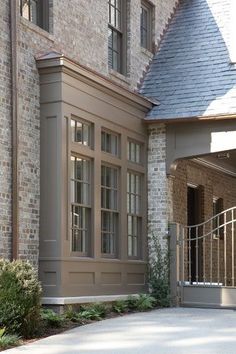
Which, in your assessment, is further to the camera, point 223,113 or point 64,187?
point 223,113

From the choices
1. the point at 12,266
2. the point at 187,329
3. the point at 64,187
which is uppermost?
the point at 64,187

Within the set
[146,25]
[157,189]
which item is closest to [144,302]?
[157,189]

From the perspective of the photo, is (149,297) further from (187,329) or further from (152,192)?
(187,329)

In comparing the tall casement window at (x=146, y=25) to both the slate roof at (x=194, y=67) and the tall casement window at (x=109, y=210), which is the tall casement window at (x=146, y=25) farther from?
the tall casement window at (x=109, y=210)

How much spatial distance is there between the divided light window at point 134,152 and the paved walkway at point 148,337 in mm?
3721

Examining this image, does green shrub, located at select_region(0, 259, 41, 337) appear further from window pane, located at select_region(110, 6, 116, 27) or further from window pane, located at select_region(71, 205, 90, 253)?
window pane, located at select_region(110, 6, 116, 27)

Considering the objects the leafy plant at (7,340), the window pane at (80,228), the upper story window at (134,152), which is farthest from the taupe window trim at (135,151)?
the leafy plant at (7,340)

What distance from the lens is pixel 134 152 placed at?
14.9 metres

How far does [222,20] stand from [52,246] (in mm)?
7593

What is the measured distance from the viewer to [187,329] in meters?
10.4

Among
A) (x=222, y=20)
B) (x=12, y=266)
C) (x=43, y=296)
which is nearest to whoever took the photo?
(x=12, y=266)

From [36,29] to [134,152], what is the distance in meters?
3.87

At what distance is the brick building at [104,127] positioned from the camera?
11.5 meters

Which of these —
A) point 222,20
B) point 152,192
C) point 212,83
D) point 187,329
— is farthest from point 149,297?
point 222,20
